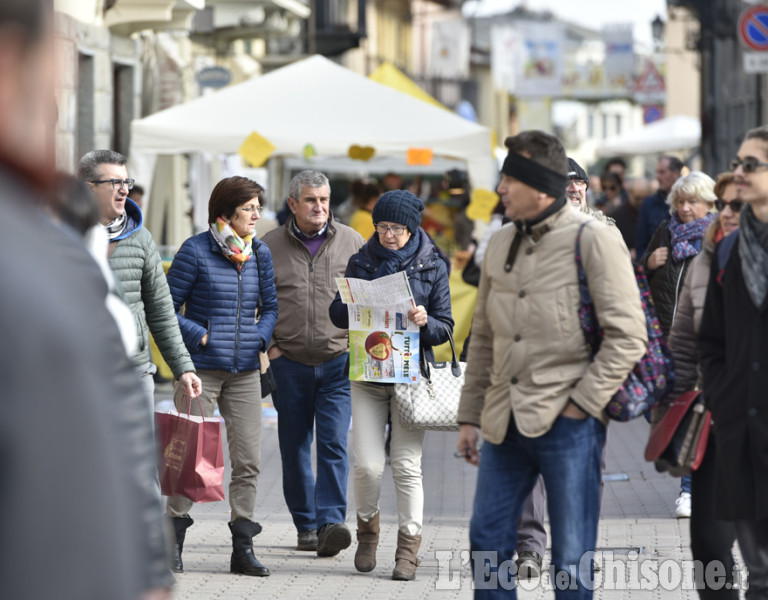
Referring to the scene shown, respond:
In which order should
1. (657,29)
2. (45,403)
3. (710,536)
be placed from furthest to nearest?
(657,29) → (710,536) → (45,403)

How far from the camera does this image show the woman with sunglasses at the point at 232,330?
22.1 feet

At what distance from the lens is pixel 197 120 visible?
13016 mm

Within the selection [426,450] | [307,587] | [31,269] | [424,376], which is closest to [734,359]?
[424,376]

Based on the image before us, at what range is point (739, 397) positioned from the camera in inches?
169

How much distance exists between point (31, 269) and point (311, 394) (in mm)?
6035

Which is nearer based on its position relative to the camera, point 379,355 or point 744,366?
point 744,366

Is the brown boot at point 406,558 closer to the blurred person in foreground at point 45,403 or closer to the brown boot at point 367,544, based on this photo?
the brown boot at point 367,544

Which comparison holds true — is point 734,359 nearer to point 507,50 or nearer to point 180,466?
point 180,466

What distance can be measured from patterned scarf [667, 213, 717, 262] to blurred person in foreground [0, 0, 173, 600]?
21.8 ft

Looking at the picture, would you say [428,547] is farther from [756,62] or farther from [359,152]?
[756,62]

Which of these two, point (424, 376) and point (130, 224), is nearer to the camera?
point (130, 224)

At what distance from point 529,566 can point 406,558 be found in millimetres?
592

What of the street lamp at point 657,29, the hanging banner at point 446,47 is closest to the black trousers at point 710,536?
the street lamp at point 657,29

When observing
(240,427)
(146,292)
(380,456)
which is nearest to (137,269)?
(146,292)
